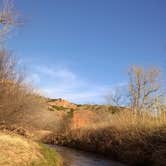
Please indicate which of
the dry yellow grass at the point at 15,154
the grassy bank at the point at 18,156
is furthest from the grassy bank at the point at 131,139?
the dry yellow grass at the point at 15,154

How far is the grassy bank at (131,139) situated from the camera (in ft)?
47.0

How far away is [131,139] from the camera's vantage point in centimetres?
1662

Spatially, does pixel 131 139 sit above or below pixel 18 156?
above

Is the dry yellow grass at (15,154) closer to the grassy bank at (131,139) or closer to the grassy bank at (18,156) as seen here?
the grassy bank at (18,156)

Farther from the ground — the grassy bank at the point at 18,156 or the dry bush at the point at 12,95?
the dry bush at the point at 12,95

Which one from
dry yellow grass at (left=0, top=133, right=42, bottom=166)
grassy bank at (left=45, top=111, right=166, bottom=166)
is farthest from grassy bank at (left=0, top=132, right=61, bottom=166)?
grassy bank at (left=45, top=111, right=166, bottom=166)

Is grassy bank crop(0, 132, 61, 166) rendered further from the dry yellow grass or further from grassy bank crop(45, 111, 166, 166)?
grassy bank crop(45, 111, 166, 166)

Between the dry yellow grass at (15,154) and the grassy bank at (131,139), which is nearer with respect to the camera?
the dry yellow grass at (15,154)

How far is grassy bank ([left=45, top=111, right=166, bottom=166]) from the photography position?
564 inches

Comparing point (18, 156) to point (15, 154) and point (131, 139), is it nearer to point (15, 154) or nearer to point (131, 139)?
point (15, 154)

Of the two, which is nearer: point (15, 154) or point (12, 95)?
point (15, 154)

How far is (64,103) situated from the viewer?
7588 cm

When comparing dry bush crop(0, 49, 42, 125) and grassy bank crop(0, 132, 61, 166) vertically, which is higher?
dry bush crop(0, 49, 42, 125)

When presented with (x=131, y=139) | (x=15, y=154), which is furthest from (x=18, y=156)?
(x=131, y=139)
